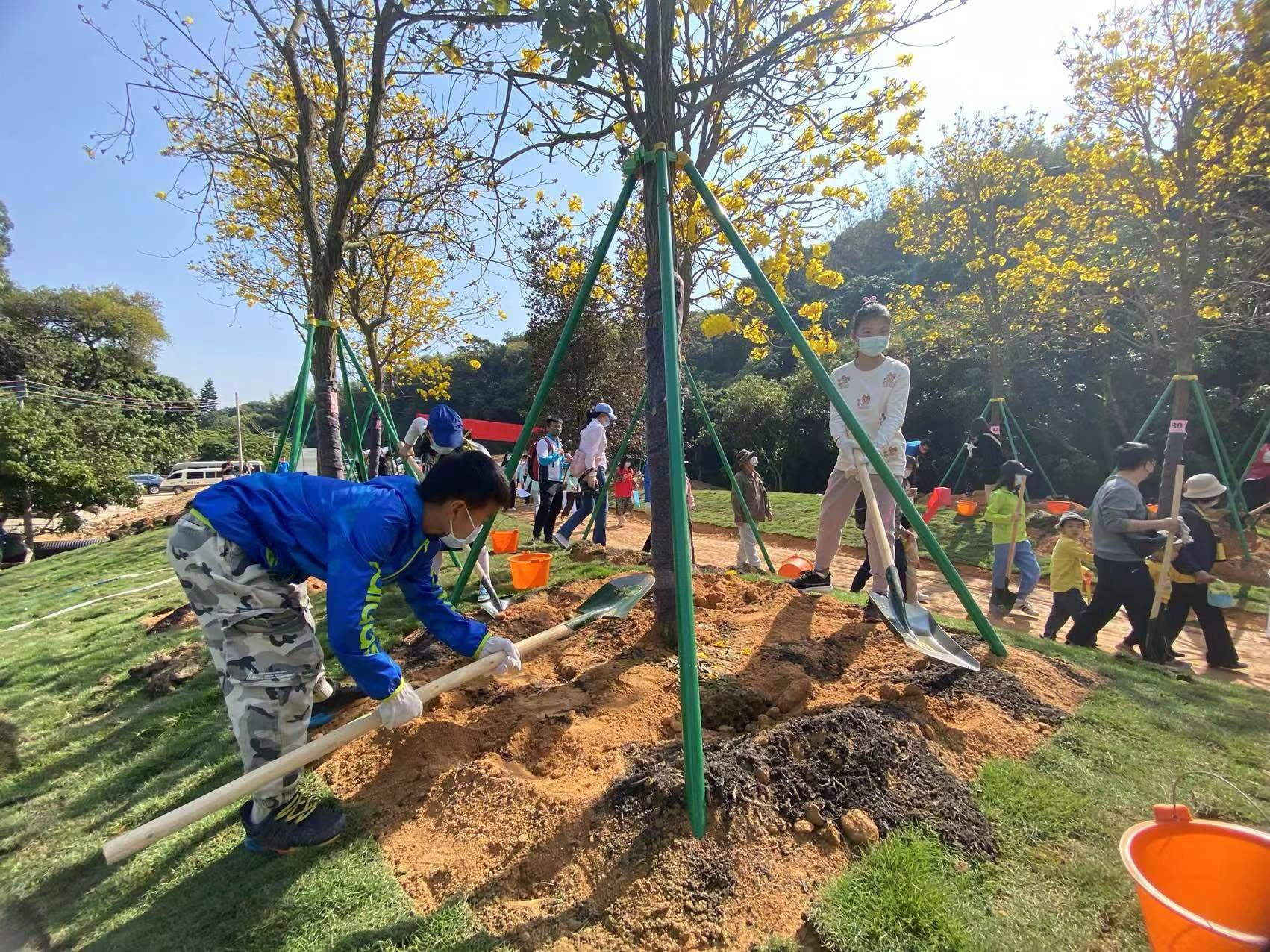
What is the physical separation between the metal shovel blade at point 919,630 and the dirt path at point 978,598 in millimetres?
3241

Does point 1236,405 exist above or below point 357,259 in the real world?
below

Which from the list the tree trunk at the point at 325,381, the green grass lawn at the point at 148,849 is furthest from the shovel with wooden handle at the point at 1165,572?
the tree trunk at the point at 325,381

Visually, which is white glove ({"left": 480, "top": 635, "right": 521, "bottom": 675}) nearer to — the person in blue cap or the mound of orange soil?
the mound of orange soil

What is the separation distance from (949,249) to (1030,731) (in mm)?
14405

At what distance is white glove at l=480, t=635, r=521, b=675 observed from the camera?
2680mm

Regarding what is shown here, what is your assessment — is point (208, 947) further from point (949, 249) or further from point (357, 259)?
point (949, 249)

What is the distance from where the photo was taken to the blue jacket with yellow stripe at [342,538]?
7.07 ft

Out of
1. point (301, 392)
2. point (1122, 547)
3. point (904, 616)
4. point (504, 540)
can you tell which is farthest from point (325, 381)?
point (1122, 547)

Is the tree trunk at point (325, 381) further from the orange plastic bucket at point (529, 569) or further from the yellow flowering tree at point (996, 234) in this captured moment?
the yellow flowering tree at point (996, 234)

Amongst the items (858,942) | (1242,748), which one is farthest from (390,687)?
(1242,748)

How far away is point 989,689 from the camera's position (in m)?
3.11

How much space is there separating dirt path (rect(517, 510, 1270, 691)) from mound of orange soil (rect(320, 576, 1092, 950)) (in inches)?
138

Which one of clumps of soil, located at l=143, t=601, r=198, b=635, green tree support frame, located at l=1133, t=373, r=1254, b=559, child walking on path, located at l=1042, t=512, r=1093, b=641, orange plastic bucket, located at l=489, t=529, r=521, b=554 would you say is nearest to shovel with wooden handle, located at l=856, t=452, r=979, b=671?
child walking on path, located at l=1042, t=512, r=1093, b=641

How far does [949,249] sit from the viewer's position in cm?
1439
